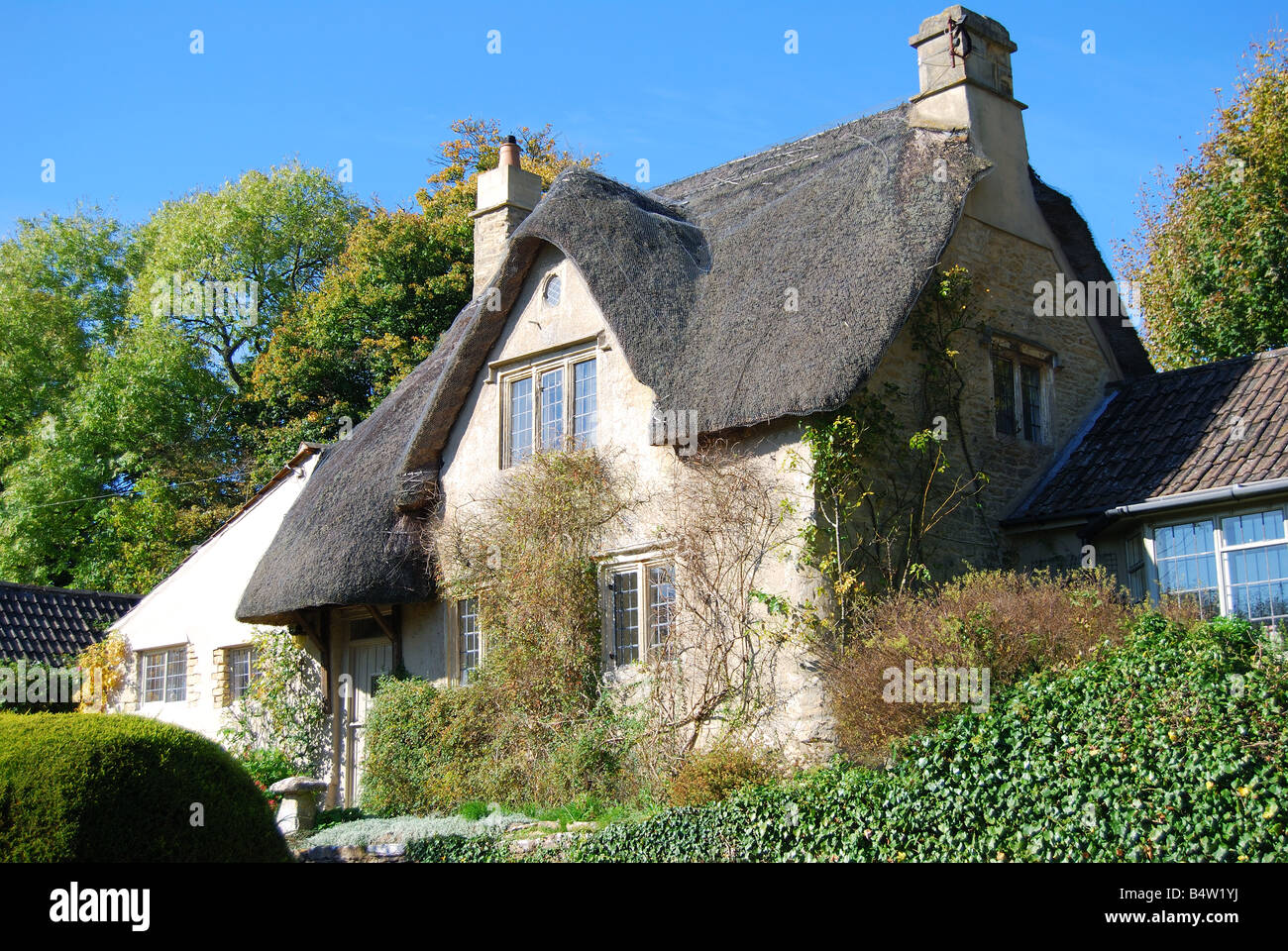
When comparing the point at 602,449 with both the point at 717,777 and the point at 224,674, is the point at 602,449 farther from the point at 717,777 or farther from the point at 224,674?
the point at 224,674

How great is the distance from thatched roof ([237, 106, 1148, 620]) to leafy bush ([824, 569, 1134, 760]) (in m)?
2.28

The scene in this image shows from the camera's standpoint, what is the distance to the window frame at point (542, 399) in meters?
13.9

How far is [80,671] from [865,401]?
14.8 m

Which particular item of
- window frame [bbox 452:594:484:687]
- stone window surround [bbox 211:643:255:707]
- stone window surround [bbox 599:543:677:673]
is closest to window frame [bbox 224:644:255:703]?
stone window surround [bbox 211:643:255:707]

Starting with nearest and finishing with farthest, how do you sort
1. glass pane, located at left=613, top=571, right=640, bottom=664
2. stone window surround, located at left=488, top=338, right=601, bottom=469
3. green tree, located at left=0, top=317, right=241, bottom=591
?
glass pane, located at left=613, top=571, right=640, bottom=664 < stone window surround, located at left=488, top=338, right=601, bottom=469 < green tree, located at left=0, top=317, right=241, bottom=591

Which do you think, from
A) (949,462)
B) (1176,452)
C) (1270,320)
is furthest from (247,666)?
(1270,320)

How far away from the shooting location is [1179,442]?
1280 cm

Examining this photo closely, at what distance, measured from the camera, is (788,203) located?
14000mm

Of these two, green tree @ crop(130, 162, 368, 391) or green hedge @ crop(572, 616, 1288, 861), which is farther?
green tree @ crop(130, 162, 368, 391)

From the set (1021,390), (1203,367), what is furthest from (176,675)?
(1203,367)

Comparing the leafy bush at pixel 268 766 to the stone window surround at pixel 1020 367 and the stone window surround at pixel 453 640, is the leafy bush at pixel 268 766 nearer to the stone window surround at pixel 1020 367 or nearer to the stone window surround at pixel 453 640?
the stone window surround at pixel 453 640

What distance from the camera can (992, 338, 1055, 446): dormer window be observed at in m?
13.9

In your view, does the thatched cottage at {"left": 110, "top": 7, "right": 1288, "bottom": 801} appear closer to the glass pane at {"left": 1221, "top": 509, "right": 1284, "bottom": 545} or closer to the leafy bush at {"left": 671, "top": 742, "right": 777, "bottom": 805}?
the glass pane at {"left": 1221, "top": 509, "right": 1284, "bottom": 545}

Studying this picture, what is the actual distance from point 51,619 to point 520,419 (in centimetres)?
1162
